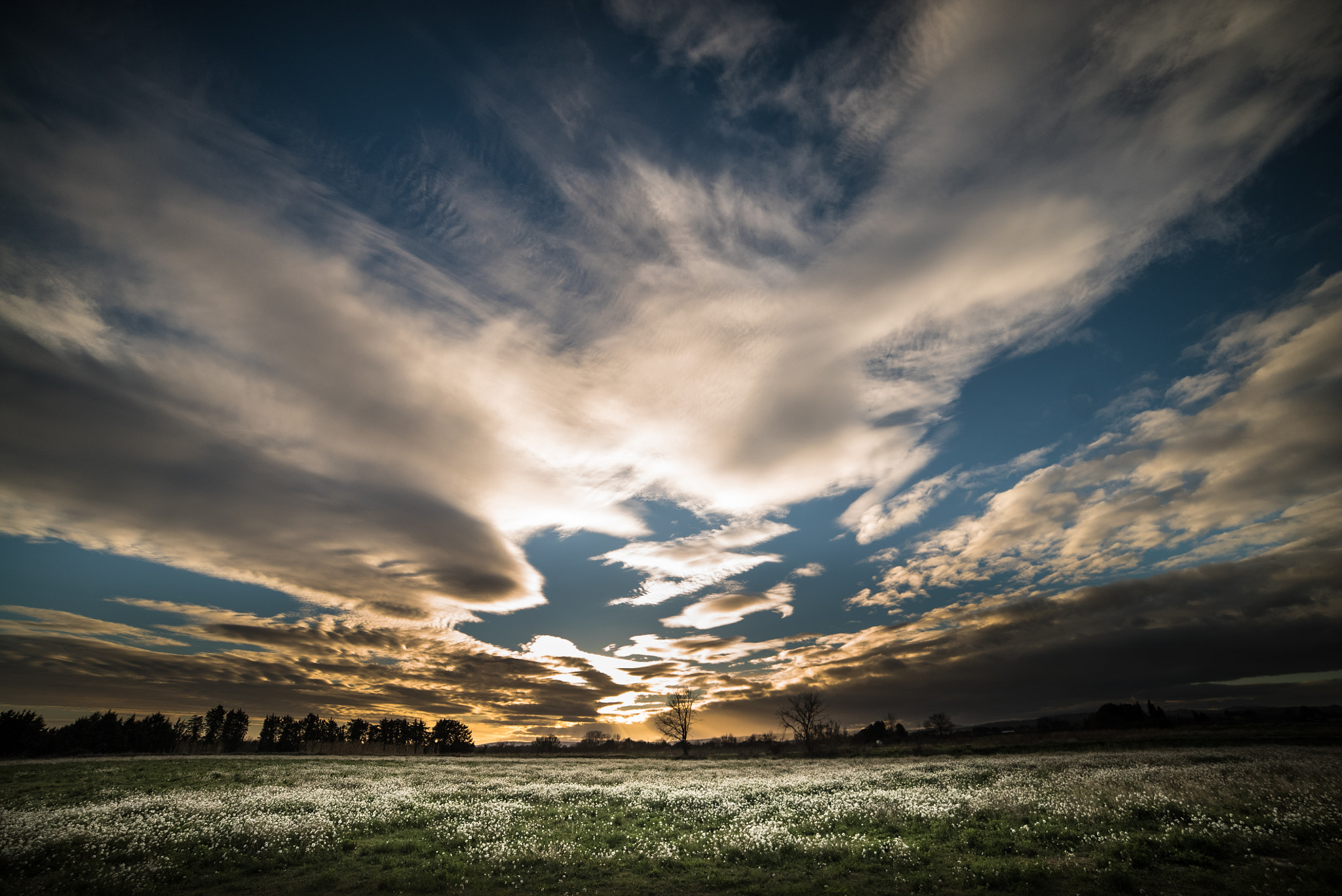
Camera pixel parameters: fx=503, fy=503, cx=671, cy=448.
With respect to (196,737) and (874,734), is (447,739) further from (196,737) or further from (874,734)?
(874,734)

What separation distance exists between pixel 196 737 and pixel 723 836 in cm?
23469

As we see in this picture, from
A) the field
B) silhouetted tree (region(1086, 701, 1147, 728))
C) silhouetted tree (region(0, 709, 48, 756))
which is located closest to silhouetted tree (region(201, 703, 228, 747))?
silhouetted tree (region(0, 709, 48, 756))

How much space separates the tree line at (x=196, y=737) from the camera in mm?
126750

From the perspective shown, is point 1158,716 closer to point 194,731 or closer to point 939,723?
point 939,723

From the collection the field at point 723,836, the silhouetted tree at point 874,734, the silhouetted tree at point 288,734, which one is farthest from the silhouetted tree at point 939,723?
the silhouetted tree at point 288,734

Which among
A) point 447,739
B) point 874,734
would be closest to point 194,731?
point 447,739

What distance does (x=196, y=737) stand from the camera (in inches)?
6683

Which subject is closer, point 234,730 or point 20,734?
point 20,734

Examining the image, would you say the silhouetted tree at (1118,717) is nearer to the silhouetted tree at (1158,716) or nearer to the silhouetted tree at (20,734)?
the silhouetted tree at (1158,716)

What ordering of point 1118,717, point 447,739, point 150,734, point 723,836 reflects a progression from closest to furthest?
point 723,836
point 1118,717
point 150,734
point 447,739

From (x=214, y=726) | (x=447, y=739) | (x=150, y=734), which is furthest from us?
(x=447, y=739)

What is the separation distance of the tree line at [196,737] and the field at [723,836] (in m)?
151

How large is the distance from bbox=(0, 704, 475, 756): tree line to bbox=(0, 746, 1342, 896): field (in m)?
151

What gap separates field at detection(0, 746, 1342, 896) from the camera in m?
15.2
